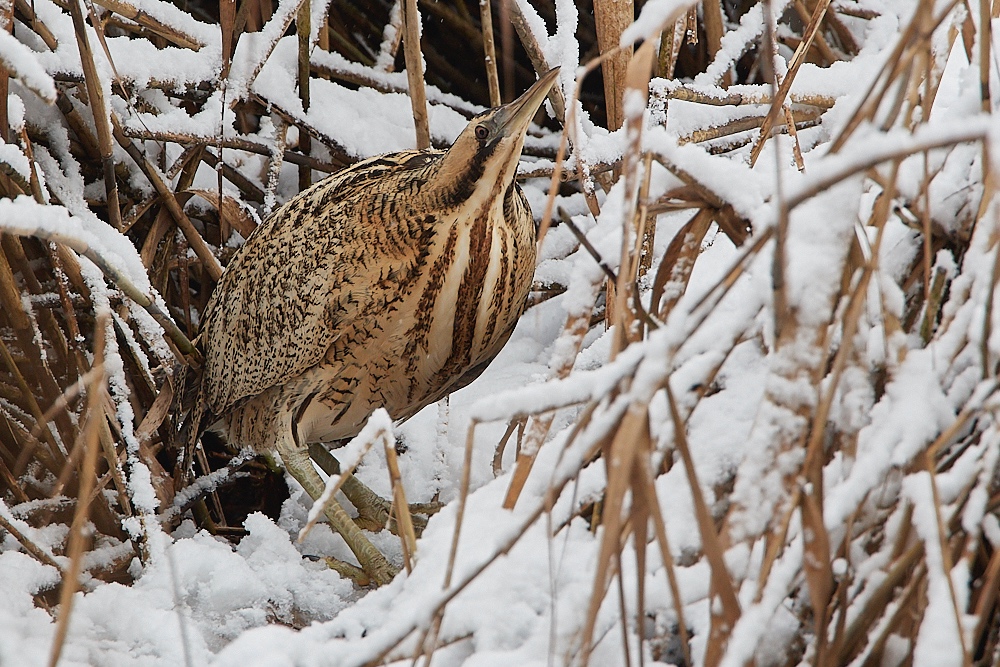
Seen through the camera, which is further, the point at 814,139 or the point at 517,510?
the point at 814,139

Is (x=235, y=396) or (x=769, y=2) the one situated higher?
(x=235, y=396)

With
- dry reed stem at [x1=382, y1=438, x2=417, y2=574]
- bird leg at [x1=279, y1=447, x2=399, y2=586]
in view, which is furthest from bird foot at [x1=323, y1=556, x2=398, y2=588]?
dry reed stem at [x1=382, y1=438, x2=417, y2=574]

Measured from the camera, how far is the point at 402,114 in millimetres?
2465

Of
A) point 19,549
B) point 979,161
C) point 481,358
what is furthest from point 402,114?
point 979,161

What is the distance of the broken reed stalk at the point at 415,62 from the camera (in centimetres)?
182

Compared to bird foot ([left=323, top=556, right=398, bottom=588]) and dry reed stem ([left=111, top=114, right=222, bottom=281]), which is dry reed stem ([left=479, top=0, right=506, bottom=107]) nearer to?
dry reed stem ([left=111, top=114, right=222, bottom=281])

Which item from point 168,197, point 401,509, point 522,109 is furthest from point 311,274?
point 401,509

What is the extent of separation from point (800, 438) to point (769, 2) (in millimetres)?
465

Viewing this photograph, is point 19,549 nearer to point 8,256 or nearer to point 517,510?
point 8,256

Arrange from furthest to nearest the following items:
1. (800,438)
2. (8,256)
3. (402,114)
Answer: (402,114)
(8,256)
(800,438)

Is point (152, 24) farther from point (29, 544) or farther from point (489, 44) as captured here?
point (29, 544)

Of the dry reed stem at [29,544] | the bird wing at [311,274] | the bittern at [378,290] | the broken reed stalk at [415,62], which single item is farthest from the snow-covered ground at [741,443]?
the broken reed stalk at [415,62]

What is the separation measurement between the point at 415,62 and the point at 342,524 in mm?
862

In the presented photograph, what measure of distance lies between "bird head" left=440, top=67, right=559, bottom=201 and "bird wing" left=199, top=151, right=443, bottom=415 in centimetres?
10
